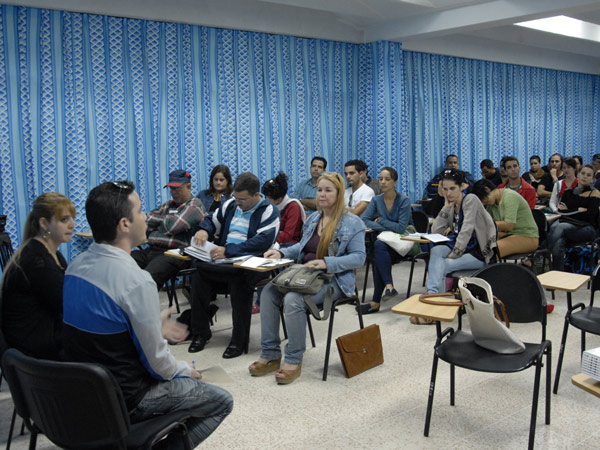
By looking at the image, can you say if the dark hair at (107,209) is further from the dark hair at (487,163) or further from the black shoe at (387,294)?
the dark hair at (487,163)

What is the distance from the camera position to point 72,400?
166 centimetres

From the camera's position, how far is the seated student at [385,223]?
516 centimetres

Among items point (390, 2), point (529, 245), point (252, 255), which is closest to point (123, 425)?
point (252, 255)

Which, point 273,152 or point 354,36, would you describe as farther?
point 354,36

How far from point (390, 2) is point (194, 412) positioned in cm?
573

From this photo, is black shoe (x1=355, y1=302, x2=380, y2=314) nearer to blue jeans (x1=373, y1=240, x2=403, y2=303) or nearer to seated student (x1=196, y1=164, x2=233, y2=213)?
blue jeans (x1=373, y1=240, x2=403, y2=303)

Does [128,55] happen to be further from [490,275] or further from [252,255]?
[490,275]

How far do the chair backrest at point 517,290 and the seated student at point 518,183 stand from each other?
3.47 metres

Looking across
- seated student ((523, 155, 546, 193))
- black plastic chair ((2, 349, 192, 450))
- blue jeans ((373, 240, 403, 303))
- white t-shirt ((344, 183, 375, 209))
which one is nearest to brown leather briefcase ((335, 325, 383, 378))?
blue jeans ((373, 240, 403, 303))

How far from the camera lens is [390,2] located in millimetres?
6469

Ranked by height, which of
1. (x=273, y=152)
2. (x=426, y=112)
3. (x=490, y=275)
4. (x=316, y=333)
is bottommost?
(x=316, y=333)

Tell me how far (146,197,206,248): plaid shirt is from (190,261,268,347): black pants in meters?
0.62

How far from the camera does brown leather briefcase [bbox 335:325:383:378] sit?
138 inches

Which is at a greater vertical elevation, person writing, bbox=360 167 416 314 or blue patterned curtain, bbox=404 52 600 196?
blue patterned curtain, bbox=404 52 600 196
